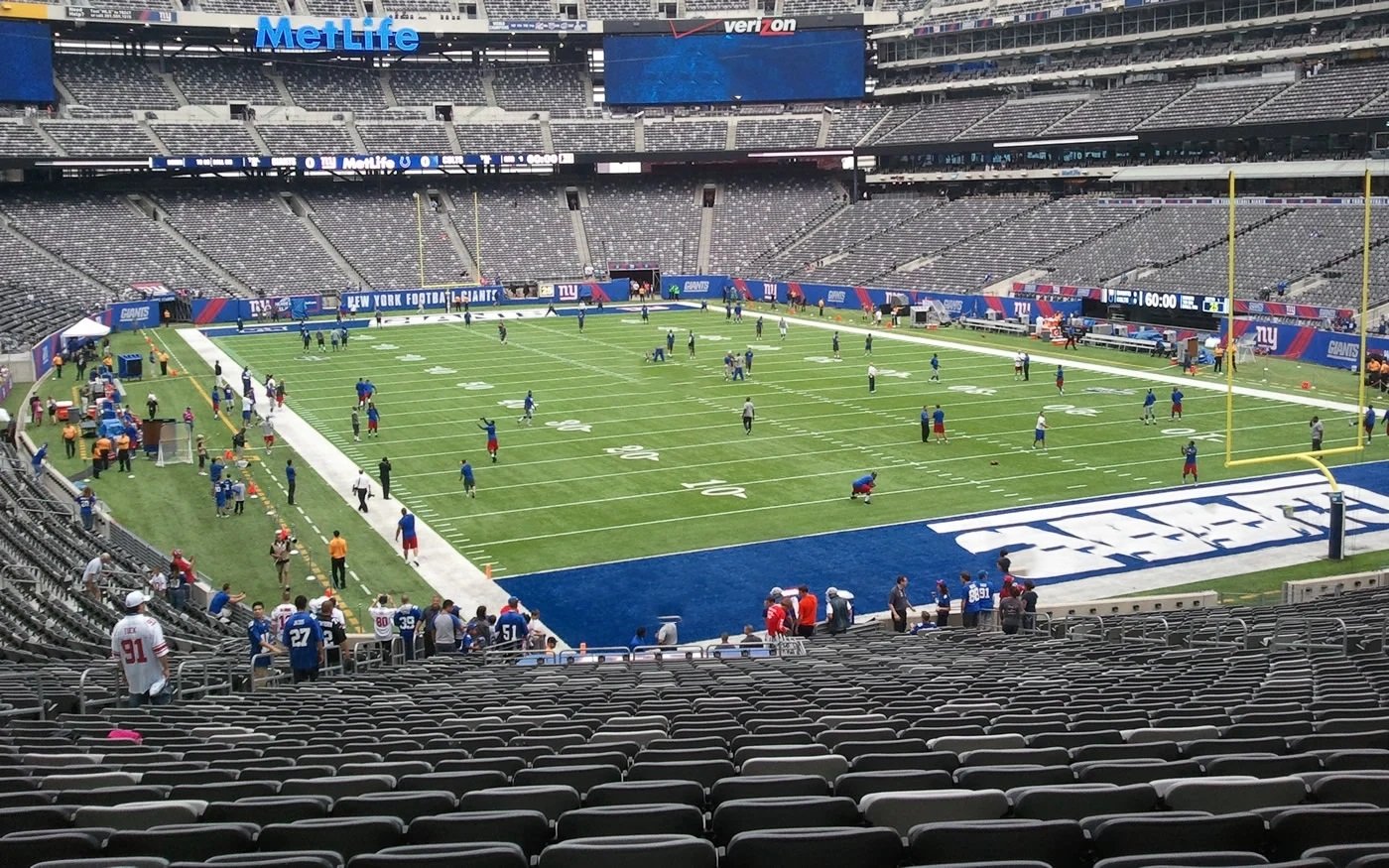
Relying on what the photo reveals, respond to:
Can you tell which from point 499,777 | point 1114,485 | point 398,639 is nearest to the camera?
point 499,777

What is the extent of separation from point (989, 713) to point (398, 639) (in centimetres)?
1143

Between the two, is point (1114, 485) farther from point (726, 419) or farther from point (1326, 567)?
point (726, 419)

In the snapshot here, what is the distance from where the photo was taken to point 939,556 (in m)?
25.5

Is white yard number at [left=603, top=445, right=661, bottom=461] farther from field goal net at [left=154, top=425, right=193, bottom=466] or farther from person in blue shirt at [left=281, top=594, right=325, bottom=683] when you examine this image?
person in blue shirt at [left=281, top=594, right=325, bottom=683]

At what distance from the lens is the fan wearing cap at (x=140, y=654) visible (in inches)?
462

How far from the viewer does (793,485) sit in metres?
31.3

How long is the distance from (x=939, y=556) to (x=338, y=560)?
11.6 metres

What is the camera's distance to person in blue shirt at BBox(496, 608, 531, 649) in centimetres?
1933

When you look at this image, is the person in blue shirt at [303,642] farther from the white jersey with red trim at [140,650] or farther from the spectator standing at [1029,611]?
the spectator standing at [1029,611]

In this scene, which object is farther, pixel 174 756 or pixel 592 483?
pixel 592 483

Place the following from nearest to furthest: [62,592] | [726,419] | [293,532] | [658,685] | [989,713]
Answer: [989,713] → [658,685] → [62,592] → [293,532] → [726,419]

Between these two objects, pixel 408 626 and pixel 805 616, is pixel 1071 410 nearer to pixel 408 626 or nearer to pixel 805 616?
pixel 805 616

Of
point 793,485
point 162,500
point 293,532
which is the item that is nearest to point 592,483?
point 793,485

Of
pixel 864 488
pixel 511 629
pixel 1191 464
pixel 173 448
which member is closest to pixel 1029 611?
pixel 511 629
